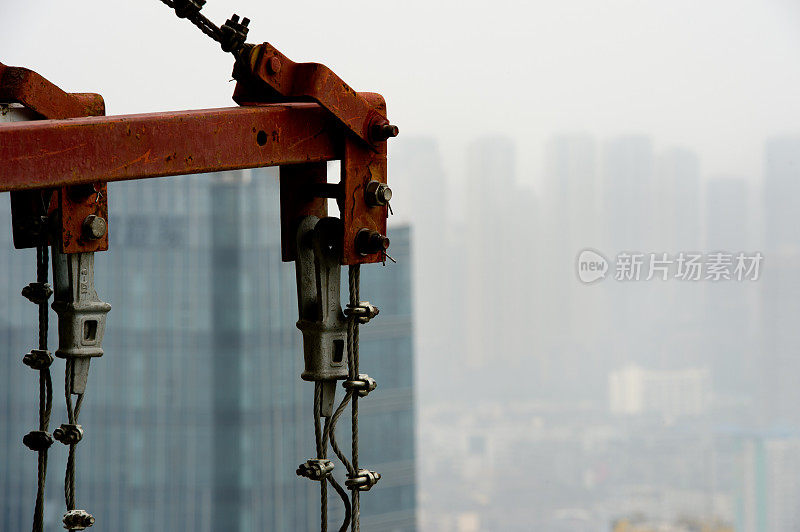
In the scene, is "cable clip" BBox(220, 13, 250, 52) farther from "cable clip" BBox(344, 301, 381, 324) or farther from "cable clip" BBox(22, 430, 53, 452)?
"cable clip" BBox(22, 430, 53, 452)

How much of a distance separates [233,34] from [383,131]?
0.64 feet

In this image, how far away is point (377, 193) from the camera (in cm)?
133

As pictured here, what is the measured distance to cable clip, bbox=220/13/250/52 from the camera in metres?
1.23

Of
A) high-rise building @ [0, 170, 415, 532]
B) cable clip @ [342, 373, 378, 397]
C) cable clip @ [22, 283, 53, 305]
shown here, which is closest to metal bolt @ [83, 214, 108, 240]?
cable clip @ [22, 283, 53, 305]

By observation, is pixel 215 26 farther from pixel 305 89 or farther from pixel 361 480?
pixel 361 480

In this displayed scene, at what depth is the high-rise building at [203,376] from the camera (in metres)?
17.6

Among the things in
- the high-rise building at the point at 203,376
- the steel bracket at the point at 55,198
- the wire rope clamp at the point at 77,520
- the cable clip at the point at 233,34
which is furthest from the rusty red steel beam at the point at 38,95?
the high-rise building at the point at 203,376

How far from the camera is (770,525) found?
750 inches

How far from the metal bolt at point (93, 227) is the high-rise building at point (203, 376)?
52.2 ft

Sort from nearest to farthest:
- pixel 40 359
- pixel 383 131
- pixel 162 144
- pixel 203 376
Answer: pixel 162 144, pixel 383 131, pixel 40 359, pixel 203 376

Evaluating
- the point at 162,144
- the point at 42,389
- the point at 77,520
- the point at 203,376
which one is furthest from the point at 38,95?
the point at 203,376

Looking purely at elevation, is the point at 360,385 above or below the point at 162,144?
below

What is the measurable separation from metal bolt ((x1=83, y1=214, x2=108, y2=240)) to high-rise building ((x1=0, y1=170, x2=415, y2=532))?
15.9 metres

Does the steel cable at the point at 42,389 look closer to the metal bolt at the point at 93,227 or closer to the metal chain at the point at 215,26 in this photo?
the metal bolt at the point at 93,227
